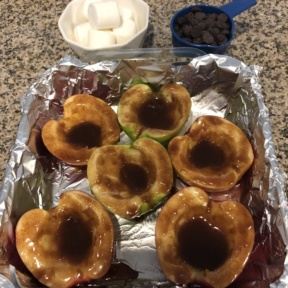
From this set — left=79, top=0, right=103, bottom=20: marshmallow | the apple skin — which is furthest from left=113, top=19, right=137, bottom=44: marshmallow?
the apple skin

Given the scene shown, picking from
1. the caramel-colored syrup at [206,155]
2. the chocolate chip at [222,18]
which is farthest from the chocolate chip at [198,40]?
the caramel-colored syrup at [206,155]

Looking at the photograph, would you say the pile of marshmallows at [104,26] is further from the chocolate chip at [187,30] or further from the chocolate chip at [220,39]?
the chocolate chip at [220,39]

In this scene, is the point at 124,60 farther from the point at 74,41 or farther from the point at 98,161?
the point at 98,161

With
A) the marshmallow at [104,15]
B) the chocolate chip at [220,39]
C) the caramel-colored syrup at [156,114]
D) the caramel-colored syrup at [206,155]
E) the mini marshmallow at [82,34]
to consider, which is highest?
the marshmallow at [104,15]

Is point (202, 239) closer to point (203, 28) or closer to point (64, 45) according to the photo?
point (203, 28)

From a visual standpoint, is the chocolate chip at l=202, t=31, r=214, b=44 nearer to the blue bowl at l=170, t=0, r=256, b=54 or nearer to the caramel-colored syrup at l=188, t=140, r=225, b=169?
the blue bowl at l=170, t=0, r=256, b=54

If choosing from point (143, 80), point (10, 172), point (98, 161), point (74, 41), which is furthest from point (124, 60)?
point (10, 172)

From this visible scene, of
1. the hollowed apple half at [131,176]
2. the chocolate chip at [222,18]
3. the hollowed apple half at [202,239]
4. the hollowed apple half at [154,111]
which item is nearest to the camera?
the hollowed apple half at [202,239]
